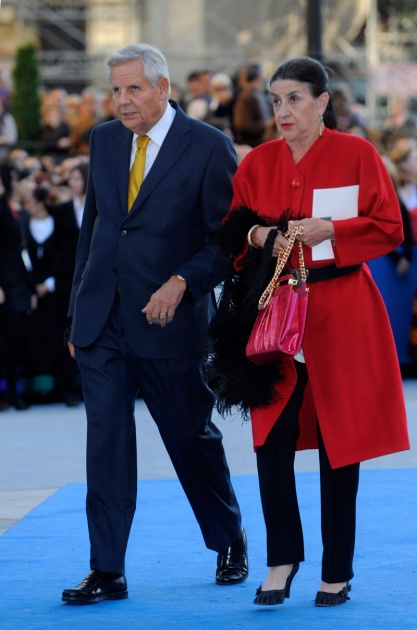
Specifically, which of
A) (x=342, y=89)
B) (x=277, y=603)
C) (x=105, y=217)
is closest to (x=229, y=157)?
(x=105, y=217)

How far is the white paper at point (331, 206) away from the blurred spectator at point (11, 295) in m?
6.04

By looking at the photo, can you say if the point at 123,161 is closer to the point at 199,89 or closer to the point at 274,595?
the point at 274,595

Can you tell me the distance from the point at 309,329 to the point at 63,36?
80.7ft

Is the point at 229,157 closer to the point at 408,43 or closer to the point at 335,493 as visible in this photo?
the point at 335,493

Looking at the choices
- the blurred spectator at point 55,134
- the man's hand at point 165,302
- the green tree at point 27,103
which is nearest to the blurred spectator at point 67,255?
the man's hand at point 165,302

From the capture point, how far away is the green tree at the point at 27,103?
66.6ft

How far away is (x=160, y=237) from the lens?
5.02 m

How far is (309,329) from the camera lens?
15.4 feet

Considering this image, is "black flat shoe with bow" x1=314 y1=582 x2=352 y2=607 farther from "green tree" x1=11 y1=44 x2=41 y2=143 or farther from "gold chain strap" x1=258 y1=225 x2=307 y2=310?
"green tree" x1=11 y1=44 x2=41 y2=143

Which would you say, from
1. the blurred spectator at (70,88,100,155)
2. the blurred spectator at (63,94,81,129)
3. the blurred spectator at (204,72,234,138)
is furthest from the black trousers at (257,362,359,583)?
the blurred spectator at (63,94,81,129)

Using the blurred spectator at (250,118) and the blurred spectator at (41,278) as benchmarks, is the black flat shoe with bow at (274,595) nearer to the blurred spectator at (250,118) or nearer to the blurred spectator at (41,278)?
the blurred spectator at (41,278)

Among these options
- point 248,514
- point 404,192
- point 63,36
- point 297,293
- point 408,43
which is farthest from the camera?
point 63,36

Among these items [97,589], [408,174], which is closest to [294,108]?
[97,589]

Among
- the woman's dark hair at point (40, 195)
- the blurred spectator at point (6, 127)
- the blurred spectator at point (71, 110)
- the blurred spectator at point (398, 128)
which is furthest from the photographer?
the blurred spectator at point (71, 110)
